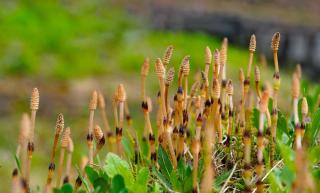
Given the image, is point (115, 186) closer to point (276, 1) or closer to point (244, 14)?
point (244, 14)

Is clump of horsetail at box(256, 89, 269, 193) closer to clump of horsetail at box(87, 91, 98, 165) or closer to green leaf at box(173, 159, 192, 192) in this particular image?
green leaf at box(173, 159, 192, 192)


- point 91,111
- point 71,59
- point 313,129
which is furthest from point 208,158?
point 71,59

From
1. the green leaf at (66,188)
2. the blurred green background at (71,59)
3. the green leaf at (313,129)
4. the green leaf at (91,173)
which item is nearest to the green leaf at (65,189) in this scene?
the green leaf at (66,188)

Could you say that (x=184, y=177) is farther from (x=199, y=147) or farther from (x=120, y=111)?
(x=120, y=111)

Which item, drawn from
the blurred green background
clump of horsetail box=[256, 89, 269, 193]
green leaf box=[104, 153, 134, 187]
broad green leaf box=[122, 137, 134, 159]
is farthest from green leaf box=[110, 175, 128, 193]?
→ the blurred green background

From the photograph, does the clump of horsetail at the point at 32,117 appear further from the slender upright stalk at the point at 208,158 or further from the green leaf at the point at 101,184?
the slender upright stalk at the point at 208,158

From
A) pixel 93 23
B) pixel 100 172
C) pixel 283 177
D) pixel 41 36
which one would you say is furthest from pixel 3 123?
pixel 283 177
